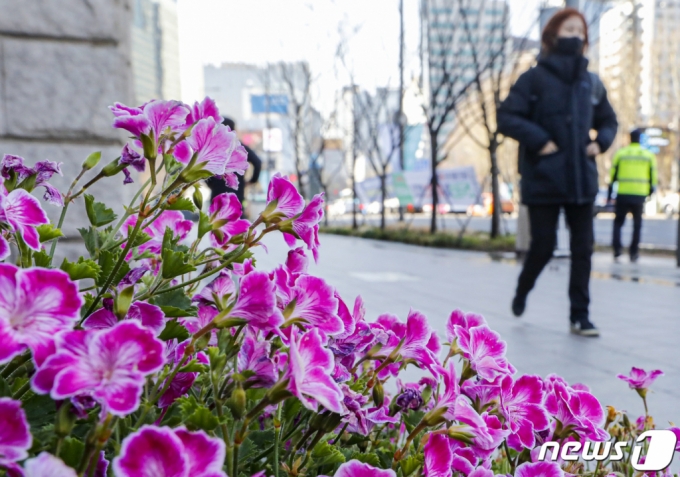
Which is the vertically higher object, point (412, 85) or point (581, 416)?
point (412, 85)

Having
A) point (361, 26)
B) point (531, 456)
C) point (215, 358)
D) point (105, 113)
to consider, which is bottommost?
point (531, 456)

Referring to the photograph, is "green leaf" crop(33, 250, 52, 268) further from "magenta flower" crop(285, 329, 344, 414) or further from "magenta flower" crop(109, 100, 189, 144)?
"magenta flower" crop(285, 329, 344, 414)

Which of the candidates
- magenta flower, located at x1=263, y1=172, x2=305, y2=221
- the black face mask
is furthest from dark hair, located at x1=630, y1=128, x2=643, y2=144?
magenta flower, located at x1=263, y1=172, x2=305, y2=221

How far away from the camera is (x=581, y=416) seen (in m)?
1.25

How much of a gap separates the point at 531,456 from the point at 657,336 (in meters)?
4.14

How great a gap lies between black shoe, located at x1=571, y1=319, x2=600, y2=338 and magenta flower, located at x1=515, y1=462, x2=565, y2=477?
4134 millimetres

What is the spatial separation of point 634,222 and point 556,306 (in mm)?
5182

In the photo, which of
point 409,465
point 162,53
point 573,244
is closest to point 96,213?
point 409,465

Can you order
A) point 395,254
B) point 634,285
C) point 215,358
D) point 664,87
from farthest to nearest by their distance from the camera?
point 664,87 → point 395,254 → point 634,285 → point 215,358

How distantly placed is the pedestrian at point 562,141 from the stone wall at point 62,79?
9.99 feet

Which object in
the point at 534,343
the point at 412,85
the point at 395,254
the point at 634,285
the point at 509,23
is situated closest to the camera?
the point at 534,343

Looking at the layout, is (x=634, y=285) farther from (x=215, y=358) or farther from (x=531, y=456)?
(x=215, y=358)

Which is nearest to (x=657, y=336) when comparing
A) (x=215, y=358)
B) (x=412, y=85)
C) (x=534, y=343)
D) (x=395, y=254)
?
(x=534, y=343)

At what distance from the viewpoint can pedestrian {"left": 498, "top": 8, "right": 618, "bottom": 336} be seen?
477cm
